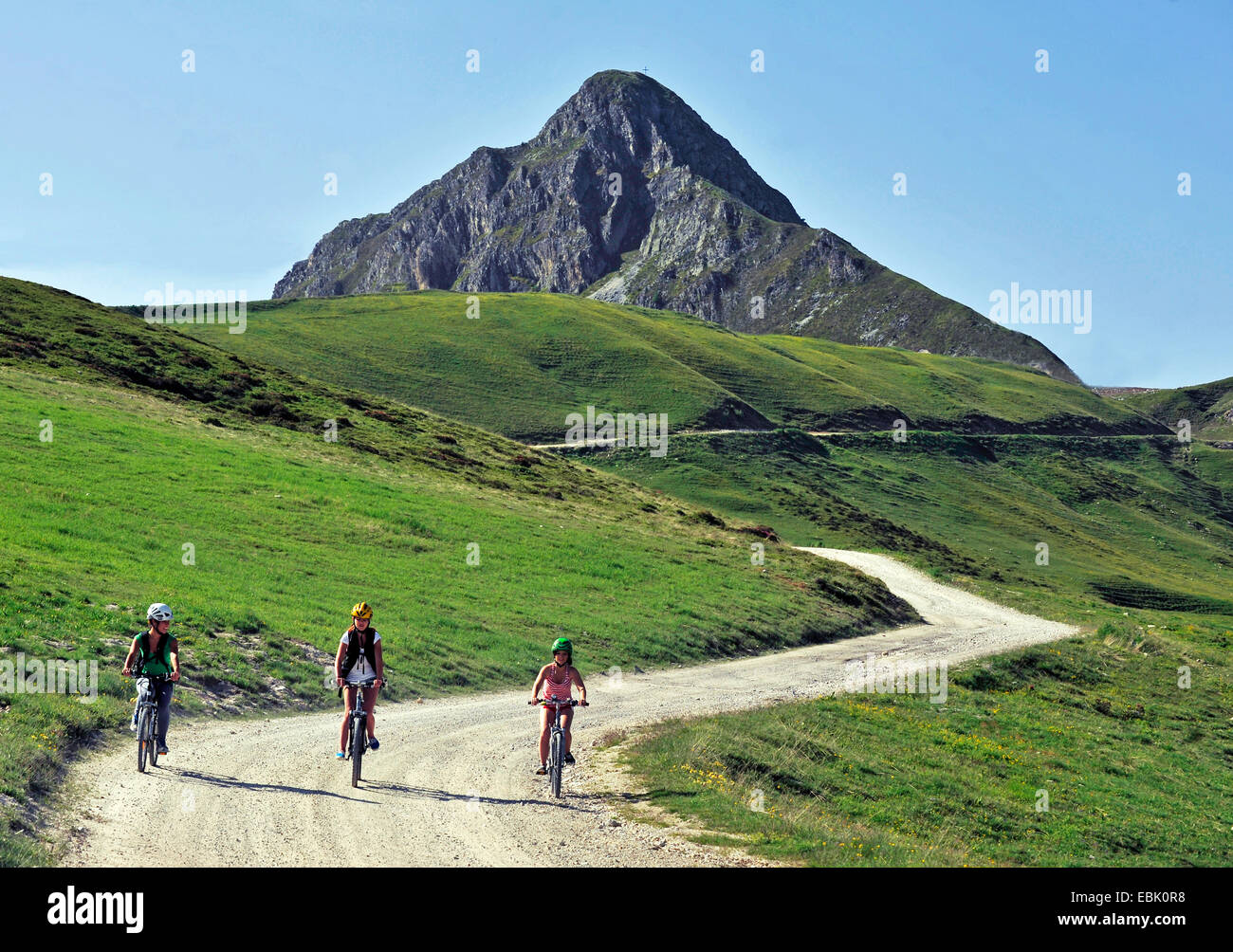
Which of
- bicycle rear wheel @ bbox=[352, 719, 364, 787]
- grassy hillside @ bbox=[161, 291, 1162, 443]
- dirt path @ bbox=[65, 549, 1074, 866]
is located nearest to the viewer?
dirt path @ bbox=[65, 549, 1074, 866]

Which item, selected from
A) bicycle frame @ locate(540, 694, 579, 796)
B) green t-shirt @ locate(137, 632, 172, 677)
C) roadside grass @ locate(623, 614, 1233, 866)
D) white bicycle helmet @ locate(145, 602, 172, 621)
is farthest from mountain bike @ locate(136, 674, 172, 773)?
roadside grass @ locate(623, 614, 1233, 866)

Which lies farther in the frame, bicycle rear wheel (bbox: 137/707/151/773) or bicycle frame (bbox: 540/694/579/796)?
bicycle frame (bbox: 540/694/579/796)

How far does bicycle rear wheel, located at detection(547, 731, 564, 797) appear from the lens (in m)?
17.0

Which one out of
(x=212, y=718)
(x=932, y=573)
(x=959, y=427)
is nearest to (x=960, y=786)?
(x=212, y=718)

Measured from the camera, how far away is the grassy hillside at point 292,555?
956 inches

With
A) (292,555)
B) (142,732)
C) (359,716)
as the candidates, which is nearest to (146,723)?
(142,732)

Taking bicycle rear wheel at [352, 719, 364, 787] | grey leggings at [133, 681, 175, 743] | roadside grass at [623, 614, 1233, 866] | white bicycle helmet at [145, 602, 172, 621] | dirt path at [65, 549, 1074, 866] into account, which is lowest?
roadside grass at [623, 614, 1233, 866]

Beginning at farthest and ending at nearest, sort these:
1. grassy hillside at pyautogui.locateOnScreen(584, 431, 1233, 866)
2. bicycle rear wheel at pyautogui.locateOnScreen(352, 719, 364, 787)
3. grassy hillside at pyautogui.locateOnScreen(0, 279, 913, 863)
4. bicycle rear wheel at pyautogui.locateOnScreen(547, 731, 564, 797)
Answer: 1. grassy hillside at pyautogui.locateOnScreen(0, 279, 913, 863)
2. grassy hillside at pyautogui.locateOnScreen(584, 431, 1233, 866)
3. bicycle rear wheel at pyautogui.locateOnScreen(547, 731, 564, 797)
4. bicycle rear wheel at pyautogui.locateOnScreen(352, 719, 364, 787)

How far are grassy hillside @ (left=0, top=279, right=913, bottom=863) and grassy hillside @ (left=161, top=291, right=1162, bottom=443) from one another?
32997mm

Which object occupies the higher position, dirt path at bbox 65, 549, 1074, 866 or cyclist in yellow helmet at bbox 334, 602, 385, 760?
cyclist in yellow helmet at bbox 334, 602, 385, 760

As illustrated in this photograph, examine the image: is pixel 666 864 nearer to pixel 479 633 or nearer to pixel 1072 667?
pixel 479 633

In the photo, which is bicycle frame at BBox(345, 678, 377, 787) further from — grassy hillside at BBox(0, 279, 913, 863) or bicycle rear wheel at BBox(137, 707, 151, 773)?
bicycle rear wheel at BBox(137, 707, 151, 773)

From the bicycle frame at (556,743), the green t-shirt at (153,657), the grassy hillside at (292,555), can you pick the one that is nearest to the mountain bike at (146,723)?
the green t-shirt at (153,657)

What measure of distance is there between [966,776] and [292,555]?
25577 millimetres
